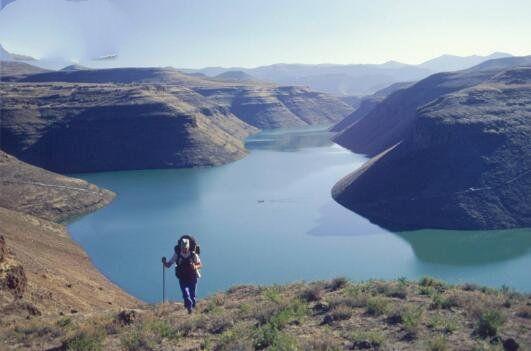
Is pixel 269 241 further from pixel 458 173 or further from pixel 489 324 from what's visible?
pixel 489 324

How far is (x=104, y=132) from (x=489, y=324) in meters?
90.9

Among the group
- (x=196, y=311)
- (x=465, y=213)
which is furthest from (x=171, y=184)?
(x=196, y=311)

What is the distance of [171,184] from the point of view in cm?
7538

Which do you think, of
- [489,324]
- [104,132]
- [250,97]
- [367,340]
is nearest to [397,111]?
[104,132]

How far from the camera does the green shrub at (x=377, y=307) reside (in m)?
11.8

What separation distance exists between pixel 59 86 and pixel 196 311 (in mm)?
110907

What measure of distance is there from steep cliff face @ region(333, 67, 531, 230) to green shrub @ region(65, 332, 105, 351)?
4082 cm

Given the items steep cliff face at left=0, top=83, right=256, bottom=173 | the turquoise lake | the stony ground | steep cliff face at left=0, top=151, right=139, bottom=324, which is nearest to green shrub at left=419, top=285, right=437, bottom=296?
the stony ground

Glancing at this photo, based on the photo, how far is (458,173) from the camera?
53.1 m

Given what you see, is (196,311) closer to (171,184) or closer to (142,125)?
(171,184)

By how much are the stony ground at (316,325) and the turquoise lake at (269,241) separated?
18.0m

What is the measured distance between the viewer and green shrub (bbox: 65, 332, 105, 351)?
1010cm

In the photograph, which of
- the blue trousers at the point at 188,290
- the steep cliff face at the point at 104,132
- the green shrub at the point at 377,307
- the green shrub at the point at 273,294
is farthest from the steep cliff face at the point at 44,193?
the green shrub at the point at 377,307

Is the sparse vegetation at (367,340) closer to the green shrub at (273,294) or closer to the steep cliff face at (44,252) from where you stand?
the green shrub at (273,294)
